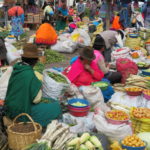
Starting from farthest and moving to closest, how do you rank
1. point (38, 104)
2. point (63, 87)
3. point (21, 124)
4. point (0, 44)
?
point (0, 44) → point (63, 87) → point (38, 104) → point (21, 124)

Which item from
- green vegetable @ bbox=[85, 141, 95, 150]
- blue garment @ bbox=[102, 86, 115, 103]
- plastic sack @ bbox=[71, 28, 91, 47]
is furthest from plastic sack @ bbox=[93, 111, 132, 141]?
plastic sack @ bbox=[71, 28, 91, 47]

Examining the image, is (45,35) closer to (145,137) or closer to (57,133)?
(145,137)

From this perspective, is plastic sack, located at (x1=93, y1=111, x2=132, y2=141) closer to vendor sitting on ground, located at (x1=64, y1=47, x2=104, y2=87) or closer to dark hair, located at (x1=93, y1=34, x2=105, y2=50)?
vendor sitting on ground, located at (x1=64, y1=47, x2=104, y2=87)

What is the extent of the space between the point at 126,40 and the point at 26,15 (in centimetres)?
939

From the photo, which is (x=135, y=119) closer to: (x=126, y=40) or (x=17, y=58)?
(x=17, y=58)

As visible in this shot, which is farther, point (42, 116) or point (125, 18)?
point (125, 18)

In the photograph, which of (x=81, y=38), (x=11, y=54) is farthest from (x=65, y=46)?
(x=11, y=54)

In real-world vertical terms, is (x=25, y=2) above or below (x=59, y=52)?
above

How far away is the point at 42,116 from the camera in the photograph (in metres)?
4.62

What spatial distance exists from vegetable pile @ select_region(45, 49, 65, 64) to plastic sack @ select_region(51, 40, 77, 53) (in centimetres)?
64

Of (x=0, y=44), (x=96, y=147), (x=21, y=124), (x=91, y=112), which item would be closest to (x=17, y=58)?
(x=0, y=44)

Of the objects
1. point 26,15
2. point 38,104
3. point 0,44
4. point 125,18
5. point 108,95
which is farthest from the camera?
point 26,15

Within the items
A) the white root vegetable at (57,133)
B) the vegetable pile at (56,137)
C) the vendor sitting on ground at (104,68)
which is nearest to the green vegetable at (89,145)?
the vegetable pile at (56,137)

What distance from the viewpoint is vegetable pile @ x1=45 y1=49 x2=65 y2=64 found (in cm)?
978
